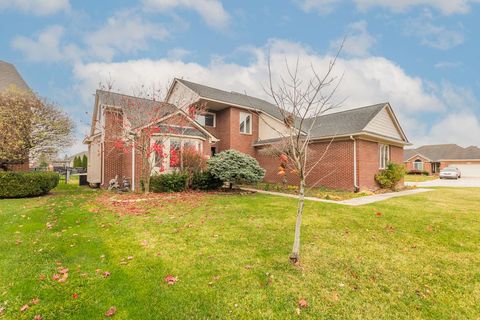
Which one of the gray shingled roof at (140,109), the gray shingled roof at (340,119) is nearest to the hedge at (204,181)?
the gray shingled roof at (140,109)

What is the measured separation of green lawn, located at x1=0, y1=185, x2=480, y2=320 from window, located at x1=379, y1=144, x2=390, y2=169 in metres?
8.98

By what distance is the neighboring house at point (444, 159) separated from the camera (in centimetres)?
4091

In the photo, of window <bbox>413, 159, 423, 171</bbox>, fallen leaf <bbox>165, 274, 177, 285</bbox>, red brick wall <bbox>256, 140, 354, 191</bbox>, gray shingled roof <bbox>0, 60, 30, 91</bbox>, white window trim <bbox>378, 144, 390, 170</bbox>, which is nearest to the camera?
fallen leaf <bbox>165, 274, 177, 285</bbox>

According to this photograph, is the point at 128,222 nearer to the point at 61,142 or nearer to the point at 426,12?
the point at 61,142

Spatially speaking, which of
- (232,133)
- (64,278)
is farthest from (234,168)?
(64,278)

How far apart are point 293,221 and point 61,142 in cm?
1410

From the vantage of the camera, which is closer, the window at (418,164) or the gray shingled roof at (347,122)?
the gray shingled roof at (347,122)

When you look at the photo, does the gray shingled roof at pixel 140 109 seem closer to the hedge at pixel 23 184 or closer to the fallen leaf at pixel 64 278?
the hedge at pixel 23 184

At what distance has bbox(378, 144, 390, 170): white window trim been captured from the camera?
15875 mm

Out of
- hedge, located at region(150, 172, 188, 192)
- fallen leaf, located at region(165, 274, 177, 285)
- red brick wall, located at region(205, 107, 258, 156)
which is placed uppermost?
red brick wall, located at region(205, 107, 258, 156)

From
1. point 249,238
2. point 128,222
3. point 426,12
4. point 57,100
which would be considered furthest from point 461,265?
point 57,100

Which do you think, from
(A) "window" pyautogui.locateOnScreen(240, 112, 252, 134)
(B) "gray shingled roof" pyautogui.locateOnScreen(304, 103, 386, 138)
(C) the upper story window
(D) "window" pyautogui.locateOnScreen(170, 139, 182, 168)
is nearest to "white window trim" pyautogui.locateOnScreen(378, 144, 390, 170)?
(B) "gray shingled roof" pyautogui.locateOnScreen(304, 103, 386, 138)

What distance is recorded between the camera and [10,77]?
18141mm

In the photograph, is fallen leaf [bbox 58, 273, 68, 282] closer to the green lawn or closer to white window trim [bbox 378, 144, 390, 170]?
the green lawn
